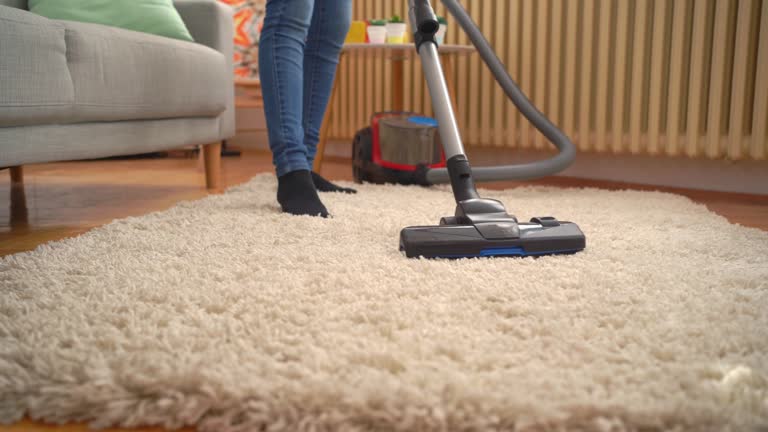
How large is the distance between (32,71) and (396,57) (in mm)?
1638

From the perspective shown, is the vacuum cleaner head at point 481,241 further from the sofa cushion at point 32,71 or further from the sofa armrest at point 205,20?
the sofa armrest at point 205,20

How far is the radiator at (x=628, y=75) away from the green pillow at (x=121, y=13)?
120cm

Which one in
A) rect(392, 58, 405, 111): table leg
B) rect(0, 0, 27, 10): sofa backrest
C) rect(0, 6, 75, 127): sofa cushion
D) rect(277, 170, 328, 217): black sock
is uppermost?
rect(0, 0, 27, 10): sofa backrest

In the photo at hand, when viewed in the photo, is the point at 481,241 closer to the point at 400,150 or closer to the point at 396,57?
the point at 400,150

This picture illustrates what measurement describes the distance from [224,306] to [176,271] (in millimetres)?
174

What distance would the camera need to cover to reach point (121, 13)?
6.16 feet

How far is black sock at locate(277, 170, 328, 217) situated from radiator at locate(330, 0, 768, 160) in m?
1.30

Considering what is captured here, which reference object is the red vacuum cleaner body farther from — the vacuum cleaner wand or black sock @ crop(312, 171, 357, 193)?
the vacuum cleaner wand

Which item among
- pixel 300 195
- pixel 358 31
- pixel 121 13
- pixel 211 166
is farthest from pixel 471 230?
pixel 358 31

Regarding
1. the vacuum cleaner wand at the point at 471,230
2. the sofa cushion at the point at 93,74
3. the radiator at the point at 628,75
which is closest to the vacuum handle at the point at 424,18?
the vacuum cleaner wand at the point at 471,230

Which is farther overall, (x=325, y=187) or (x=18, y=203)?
(x=325, y=187)

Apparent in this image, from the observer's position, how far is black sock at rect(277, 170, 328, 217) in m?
1.31

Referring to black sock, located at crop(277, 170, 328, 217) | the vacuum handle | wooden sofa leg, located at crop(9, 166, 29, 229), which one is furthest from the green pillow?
the vacuum handle

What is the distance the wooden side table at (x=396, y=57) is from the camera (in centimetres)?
217
